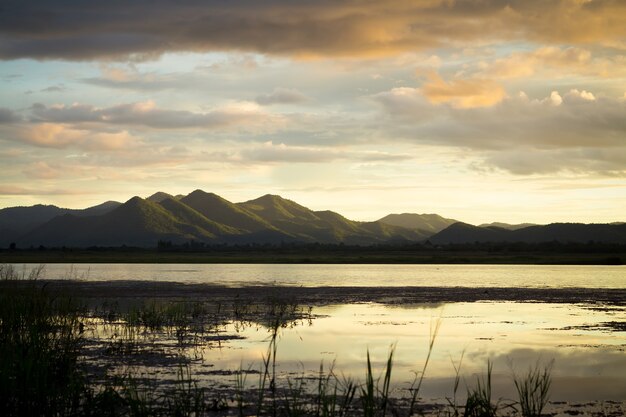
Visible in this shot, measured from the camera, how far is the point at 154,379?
16922 millimetres

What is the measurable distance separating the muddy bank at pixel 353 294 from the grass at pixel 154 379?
44.2ft

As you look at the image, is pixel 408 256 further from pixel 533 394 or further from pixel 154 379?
pixel 533 394

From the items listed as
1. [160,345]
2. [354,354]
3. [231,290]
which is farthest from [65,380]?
[231,290]

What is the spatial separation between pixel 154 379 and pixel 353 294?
34048 mm

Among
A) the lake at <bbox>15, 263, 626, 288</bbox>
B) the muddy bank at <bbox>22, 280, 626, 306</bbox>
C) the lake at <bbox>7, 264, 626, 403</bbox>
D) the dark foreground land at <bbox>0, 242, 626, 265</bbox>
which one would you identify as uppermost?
→ the dark foreground land at <bbox>0, 242, 626, 265</bbox>

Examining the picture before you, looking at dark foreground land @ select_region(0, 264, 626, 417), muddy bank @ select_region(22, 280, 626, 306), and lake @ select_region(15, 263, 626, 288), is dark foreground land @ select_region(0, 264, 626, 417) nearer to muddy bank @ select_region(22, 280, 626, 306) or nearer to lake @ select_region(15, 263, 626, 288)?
muddy bank @ select_region(22, 280, 626, 306)

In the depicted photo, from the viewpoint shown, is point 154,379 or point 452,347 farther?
point 452,347

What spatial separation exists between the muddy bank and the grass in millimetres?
13473

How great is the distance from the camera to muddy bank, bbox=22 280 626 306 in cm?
4459

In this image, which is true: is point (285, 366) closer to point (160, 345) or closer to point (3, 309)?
point (160, 345)

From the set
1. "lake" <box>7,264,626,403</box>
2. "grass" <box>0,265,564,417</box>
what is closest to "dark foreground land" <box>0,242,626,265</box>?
"lake" <box>7,264,626,403</box>

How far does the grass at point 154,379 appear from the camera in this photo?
12680mm

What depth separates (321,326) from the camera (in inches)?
1199

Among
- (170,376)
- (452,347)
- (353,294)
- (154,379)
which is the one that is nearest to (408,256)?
(353,294)
